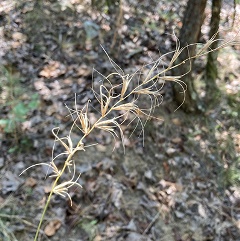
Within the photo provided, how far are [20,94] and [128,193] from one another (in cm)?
163

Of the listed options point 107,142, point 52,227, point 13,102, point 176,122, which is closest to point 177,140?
point 176,122

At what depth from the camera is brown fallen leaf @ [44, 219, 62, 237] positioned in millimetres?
2924

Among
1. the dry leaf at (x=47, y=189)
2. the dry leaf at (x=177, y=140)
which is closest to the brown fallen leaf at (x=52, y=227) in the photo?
the dry leaf at (x=47, y=189)

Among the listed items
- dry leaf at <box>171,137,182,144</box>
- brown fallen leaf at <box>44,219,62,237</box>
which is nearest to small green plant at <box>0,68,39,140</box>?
brown fallen leaf at <box>44,219,62,237</box>

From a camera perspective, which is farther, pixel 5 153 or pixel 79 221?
pixel 5 153

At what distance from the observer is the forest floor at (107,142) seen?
3.12m

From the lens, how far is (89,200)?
3199 mm

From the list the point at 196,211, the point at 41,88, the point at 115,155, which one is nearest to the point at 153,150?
the point at 115,155

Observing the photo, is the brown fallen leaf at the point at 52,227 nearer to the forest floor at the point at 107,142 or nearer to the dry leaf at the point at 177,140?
the forest floor at the point at 107,142

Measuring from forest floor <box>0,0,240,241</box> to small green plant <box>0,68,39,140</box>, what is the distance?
1 cm

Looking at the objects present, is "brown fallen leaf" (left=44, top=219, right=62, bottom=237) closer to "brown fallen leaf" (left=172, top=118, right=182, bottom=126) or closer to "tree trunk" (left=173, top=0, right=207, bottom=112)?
"tree trunk" (left=173, top=0, right=207, bottom=112)

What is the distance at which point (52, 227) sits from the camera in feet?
9.70

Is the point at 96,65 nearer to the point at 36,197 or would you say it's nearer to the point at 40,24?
the point at 40,24

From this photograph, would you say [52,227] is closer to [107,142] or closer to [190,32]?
[107,142]
